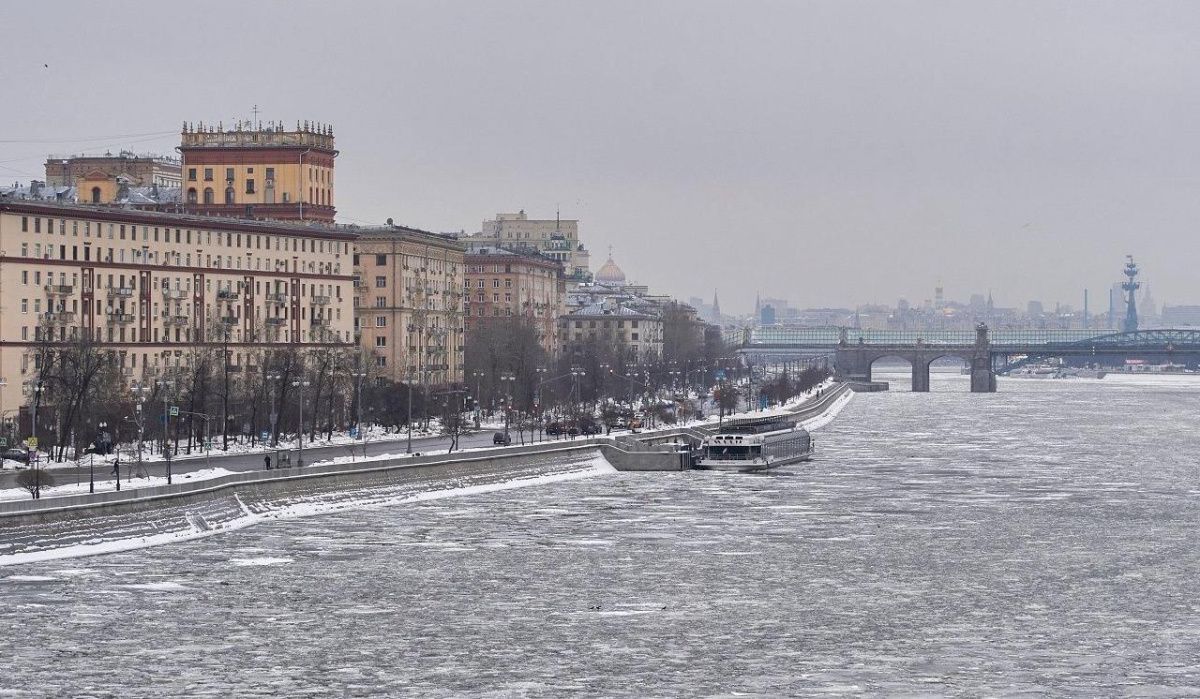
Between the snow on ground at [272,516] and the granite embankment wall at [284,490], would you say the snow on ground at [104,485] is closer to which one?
the granite embankment wall at [284,490]

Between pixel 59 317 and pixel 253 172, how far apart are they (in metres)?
36.8

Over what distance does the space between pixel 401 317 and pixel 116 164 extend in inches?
1203

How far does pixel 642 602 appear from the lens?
Result: 2132 inches

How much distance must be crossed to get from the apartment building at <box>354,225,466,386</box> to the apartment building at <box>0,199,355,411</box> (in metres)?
7.75

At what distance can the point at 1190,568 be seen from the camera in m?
61.7

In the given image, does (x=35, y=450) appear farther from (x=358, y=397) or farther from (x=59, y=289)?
(x=358, y=397)

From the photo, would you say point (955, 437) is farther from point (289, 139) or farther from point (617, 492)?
point (617, 492)

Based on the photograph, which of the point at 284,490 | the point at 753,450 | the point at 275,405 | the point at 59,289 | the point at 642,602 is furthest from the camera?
the point at 753,450

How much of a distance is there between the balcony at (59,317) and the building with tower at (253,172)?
33.4m

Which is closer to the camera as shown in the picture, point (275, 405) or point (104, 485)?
point (104, 485)

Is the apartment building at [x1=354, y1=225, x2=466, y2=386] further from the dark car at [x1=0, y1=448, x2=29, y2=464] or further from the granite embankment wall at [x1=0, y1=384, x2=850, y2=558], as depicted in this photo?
the dark car at [x1=0, y1=448, x2=29, y2=464]

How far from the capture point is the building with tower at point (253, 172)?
138250 mm

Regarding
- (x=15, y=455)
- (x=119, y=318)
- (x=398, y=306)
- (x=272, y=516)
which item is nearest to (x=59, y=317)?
(x=119, y=318)

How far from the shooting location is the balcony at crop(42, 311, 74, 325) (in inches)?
4040
